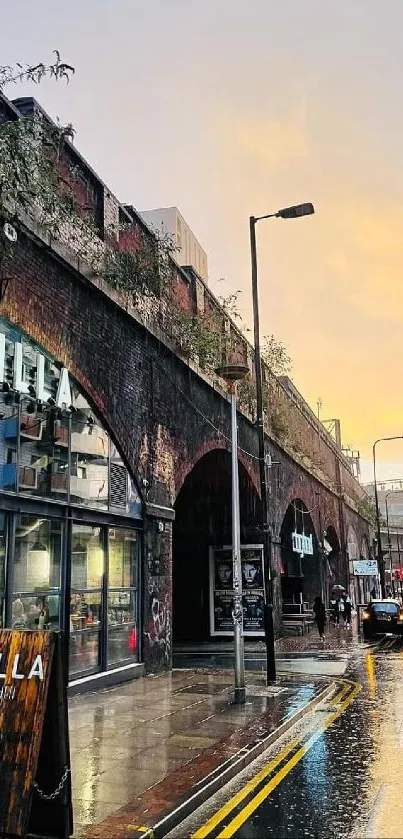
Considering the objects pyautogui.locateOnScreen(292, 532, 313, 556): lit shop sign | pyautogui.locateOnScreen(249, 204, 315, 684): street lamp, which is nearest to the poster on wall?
pyautogui.locateOnScreen(292, 532, 313, 556): lit shop sign

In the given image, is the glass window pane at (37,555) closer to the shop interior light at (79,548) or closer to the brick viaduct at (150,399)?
the shop interior light at (79,548)

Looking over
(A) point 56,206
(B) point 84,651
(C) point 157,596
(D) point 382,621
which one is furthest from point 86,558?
(D) point 382,621

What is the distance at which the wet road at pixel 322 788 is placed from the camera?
5785mm

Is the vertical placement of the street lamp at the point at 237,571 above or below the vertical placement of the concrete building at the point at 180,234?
below

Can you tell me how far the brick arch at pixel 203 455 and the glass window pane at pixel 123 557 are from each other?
7.57 ft

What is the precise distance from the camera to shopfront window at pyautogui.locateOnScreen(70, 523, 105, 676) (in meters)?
12.0

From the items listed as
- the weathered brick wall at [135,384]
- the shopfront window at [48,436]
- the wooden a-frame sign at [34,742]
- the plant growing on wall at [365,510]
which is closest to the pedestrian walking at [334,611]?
the weathered brick wall at [135,384]

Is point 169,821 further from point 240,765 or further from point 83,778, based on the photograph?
point 240,765

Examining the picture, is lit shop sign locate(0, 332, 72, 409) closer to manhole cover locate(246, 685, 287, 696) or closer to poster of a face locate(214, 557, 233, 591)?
manhole cover locate(246, 685, 287, 696)

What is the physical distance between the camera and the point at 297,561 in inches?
1532

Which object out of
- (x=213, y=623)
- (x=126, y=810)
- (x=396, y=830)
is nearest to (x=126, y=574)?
(x=126, y=810)

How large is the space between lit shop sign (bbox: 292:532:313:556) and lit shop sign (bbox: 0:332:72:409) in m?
22.5

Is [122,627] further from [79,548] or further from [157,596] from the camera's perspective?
[79,548]

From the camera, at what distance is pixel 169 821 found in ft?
19.2
